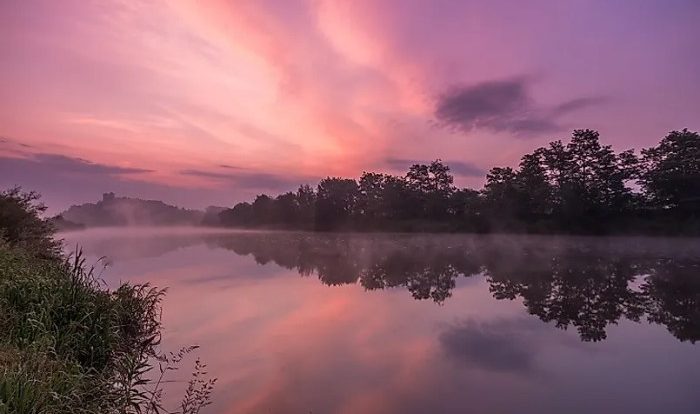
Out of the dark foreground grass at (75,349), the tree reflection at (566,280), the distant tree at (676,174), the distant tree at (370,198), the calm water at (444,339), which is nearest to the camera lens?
the dark foreground grass at (75,349)

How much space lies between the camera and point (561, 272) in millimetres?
18000

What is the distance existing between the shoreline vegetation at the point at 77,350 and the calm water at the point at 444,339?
2.66 ft

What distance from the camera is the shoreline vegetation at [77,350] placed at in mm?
3979

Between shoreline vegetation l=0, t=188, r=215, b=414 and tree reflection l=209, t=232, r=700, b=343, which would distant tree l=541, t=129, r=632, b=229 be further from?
shoreline vegetation l=0, t=188, r=215, b=414

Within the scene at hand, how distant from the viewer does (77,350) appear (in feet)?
19.4

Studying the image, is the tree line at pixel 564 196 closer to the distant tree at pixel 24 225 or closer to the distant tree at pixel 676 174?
the distant tree at pixel 676 174

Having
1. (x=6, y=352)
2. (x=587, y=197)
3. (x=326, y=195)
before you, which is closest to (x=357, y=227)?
(x=326, y=195)

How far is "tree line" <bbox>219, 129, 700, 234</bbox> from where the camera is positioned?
129ft

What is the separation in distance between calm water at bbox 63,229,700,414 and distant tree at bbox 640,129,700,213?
26652 mm

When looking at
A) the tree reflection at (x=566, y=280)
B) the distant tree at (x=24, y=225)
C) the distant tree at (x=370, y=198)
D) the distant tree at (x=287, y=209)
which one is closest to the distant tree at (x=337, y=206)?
the distant tree at (x=370, y=198)

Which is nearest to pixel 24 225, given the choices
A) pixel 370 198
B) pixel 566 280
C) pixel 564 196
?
pixel 566 280

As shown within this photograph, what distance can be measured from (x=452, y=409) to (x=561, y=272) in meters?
Result: 14.9

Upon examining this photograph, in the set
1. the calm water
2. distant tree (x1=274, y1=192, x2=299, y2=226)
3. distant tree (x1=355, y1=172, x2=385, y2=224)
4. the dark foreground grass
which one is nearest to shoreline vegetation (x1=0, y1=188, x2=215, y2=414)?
the dark foreground grass

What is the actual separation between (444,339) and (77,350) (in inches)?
256
